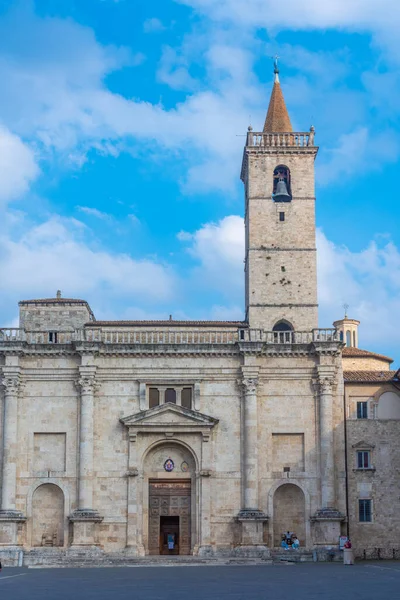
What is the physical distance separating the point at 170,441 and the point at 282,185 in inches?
710

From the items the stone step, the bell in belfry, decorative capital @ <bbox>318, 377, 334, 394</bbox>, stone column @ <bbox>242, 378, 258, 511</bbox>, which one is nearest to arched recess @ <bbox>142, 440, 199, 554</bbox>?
the stone step

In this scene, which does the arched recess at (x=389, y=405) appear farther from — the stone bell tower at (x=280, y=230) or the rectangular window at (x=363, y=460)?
the stone bell tower at (x=280, y=230)

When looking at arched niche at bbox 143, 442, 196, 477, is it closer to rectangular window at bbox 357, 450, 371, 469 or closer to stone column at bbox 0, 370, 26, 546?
stone column at bbox 0, 370, 26, 546

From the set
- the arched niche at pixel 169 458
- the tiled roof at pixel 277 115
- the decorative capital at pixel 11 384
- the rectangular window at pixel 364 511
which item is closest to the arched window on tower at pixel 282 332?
the arched niche at pixel 169 458

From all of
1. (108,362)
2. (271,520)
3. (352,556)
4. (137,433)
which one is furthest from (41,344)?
(352,556)

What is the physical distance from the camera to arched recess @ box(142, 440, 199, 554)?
49656 millimetres

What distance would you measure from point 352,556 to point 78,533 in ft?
43.8

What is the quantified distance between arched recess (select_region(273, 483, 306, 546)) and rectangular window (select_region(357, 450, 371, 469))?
3.46 metres

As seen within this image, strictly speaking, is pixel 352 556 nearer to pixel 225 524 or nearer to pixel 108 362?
pixel 225 524

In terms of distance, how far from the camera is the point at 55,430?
5003cm

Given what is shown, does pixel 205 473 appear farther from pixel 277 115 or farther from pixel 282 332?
pixel 277 115

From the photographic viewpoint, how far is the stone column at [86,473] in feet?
158

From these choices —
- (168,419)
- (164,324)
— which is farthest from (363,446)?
(164,324)

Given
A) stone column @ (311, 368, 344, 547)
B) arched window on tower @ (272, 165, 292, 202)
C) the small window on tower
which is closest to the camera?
stone column @ (311, 368, 344, 547)
